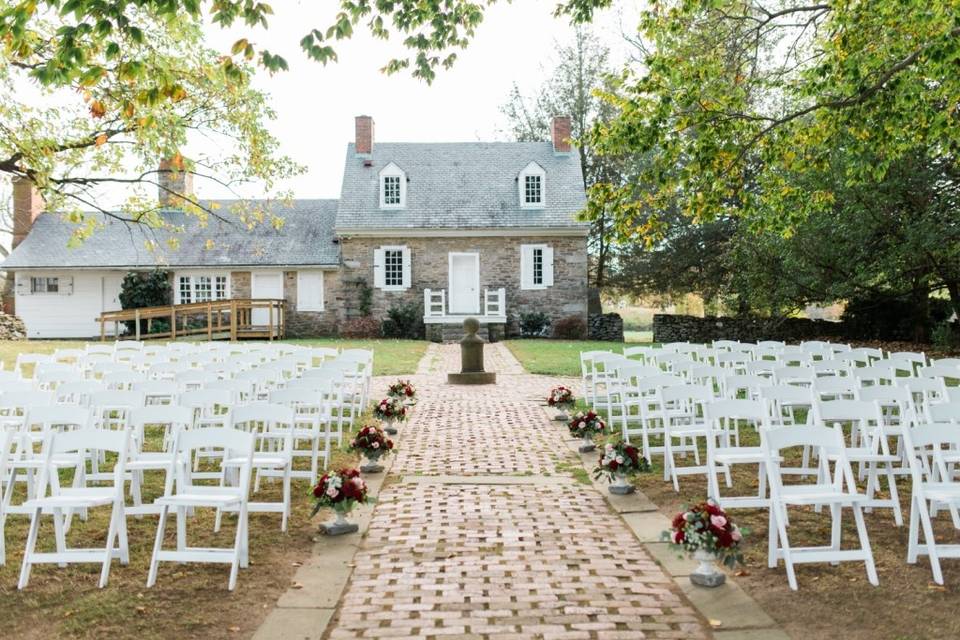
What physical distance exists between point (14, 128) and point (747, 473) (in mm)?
11873

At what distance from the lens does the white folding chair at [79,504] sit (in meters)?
5.30

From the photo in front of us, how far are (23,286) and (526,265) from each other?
19.0m

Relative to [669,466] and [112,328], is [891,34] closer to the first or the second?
[669,466]

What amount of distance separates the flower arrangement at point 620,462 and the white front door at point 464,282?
23.0 metres

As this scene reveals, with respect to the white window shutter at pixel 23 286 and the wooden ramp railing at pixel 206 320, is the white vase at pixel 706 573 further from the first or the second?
→ the white window shutter at pixel 23 286

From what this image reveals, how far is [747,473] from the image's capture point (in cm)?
860

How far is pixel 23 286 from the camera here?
31.4 meters

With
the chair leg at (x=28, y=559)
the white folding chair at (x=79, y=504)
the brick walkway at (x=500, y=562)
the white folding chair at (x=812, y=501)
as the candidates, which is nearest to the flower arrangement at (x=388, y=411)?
the brick walkway at (x=500, y=562)

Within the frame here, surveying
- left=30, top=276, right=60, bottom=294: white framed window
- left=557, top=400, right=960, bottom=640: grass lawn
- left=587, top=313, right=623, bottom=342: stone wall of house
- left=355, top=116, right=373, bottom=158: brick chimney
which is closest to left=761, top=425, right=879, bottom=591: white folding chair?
left=557, top=400, right=960, bottom=640: grass lawn

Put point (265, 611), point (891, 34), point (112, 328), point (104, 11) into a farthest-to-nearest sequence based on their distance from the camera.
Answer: point (112, 328), point (891, 34), point (104, 11), point (265, 611)

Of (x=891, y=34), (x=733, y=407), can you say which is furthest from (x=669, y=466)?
(x=891, y=34)

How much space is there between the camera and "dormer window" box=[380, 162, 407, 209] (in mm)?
31328

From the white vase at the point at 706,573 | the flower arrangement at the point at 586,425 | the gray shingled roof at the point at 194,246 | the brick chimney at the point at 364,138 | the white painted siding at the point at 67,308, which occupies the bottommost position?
the white vase at the point at 706,573

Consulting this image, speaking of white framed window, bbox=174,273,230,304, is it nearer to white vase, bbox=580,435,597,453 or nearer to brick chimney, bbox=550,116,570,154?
brick chimney, bbox=550,116,570,154
